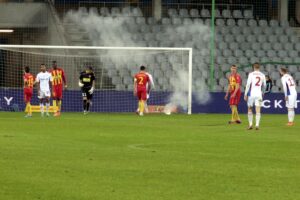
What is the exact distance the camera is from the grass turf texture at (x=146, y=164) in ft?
40.4

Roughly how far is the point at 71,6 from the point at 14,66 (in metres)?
5.83

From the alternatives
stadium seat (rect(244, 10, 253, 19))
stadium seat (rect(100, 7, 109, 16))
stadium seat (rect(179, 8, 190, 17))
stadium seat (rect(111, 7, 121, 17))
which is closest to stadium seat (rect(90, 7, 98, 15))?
stadium seat (rect(100, 7, 109, 16))

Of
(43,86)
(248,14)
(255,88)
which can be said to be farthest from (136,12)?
(255,88)

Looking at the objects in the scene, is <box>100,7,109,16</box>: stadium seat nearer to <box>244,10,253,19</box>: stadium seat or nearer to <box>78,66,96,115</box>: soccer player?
<box>244,10,253,19</box>: stadium seat

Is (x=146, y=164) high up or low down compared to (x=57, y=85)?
down

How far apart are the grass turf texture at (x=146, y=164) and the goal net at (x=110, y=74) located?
1445 centimetres

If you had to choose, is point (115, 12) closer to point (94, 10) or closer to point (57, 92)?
point (94, 10)

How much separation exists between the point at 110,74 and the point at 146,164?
93.1 ft

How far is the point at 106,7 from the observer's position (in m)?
48.8

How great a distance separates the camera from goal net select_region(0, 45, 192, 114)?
40938mm

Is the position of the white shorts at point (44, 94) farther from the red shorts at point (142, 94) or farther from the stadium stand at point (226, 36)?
the stadium stand at point (226, 36)

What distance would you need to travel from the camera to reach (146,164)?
1586 cm

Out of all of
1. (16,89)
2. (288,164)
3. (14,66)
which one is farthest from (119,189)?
(14,66)

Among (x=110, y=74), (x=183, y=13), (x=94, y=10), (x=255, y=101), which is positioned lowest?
(x=255, y=101)
